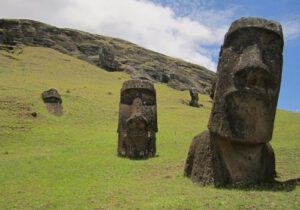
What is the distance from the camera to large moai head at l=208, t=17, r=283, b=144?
45.0 ft

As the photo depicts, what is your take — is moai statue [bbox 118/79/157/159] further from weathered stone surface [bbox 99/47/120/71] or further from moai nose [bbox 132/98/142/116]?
weathered stone surface [bbox 99/47/120/71]

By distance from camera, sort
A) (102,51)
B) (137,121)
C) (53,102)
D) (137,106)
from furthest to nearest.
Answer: (102,51)
(53,102)
(137,106)
(137,121)

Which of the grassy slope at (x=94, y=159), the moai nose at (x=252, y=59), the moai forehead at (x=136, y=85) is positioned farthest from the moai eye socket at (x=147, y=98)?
the moai nose at (x=252, y=59)

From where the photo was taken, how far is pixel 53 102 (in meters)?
42.1

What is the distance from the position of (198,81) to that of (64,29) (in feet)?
111

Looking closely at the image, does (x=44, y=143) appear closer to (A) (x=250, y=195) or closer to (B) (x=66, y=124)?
(B) (x=66, y=124)

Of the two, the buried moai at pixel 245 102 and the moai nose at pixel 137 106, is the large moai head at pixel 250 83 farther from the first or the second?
the moai nose at pixel 137 106

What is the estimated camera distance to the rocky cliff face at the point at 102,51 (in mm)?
93438

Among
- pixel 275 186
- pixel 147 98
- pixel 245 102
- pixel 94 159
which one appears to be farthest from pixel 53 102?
pixel 275 186

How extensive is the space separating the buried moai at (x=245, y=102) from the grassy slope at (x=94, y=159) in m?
0.91

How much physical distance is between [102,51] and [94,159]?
73.9m

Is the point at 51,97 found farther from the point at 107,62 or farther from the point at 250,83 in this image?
the point at 107,62

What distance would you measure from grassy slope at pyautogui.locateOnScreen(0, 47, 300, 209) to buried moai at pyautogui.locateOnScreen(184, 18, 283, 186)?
0.91 meters

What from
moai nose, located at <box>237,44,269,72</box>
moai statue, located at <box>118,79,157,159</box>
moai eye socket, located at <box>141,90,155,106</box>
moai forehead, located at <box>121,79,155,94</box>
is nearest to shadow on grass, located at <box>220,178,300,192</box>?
moai nose, located at <box>237,44,269,72</box>
